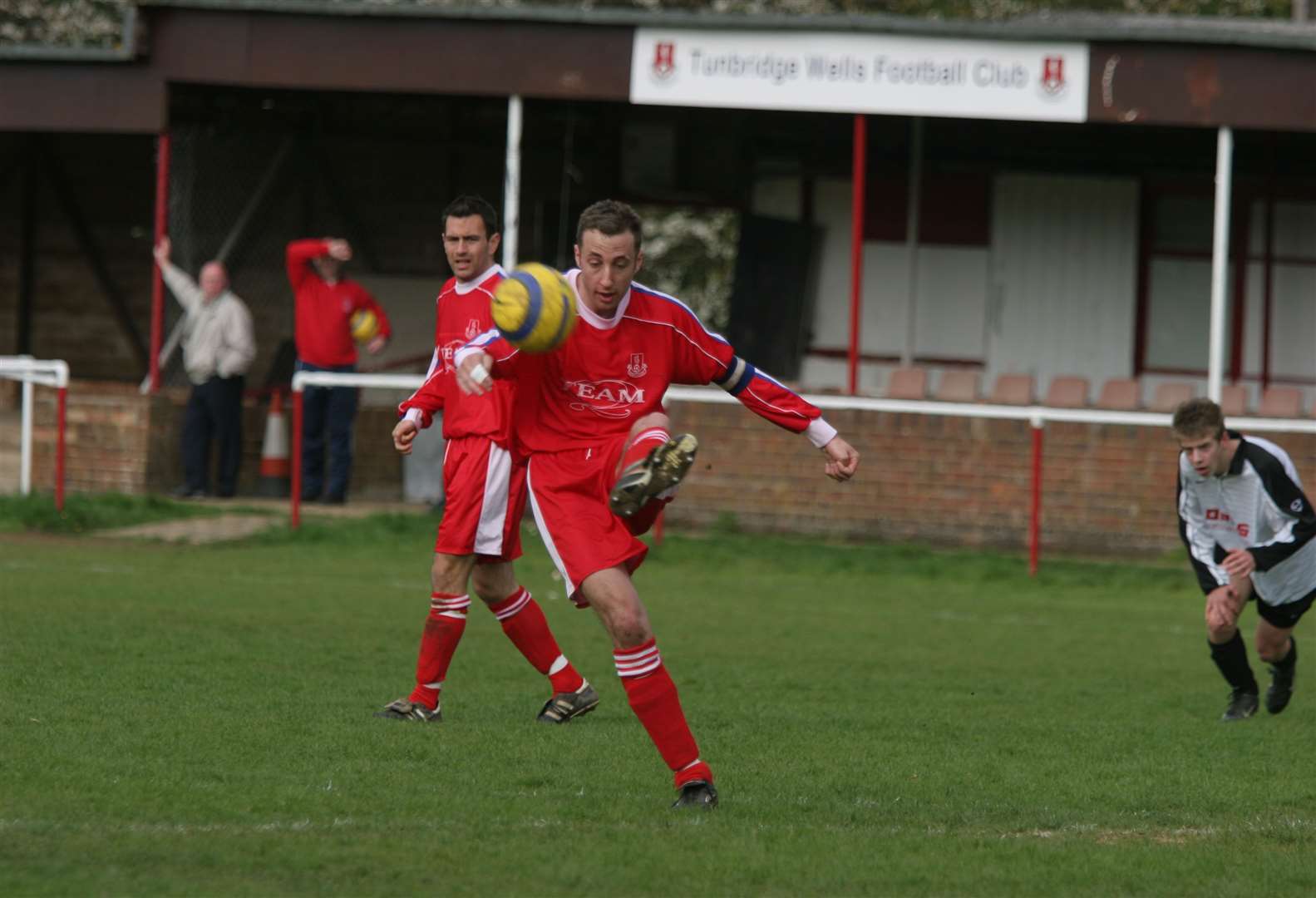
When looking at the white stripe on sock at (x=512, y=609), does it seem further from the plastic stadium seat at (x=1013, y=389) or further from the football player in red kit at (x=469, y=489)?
the plastic stadium seat at (x=1013, y=389)

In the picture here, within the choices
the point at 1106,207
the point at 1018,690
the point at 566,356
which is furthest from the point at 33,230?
the point at 566,356

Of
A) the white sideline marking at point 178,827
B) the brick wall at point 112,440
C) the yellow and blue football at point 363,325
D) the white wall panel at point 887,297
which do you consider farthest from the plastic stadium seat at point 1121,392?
the white sideline marking at point 178,827

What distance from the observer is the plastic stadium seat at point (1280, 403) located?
18.9 meters

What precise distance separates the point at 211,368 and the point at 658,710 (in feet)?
39.4

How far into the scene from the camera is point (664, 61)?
1750cm

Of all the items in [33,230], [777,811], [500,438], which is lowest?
[777,811]

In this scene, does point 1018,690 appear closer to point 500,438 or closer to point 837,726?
point 837,726

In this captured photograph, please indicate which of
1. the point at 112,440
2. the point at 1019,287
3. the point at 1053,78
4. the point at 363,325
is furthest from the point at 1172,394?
the point at 112,440

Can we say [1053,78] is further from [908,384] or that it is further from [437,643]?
[437,643]

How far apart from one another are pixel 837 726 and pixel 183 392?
11598 millimetres

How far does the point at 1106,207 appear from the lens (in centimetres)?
2067

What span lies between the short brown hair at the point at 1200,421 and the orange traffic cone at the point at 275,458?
11478 mm

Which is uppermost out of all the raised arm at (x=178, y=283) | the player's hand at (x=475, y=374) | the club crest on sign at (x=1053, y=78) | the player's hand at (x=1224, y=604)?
the club crest on sign at (x=1053, y=78)

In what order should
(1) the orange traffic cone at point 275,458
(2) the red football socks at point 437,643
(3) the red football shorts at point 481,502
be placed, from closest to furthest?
(2) the red football socks at point 437,643
(3) the red football shorts at point 481,502
(1) the orange traffic cone at point 275,458
